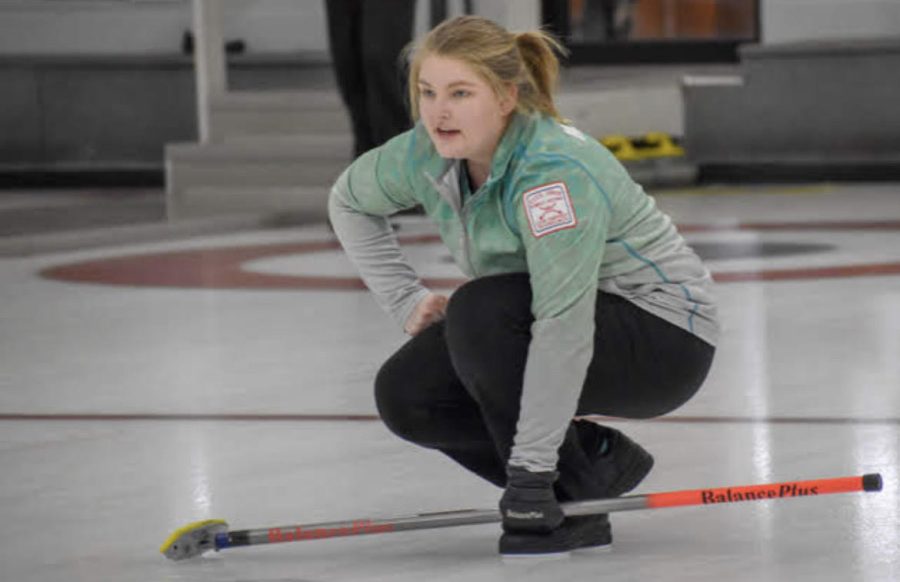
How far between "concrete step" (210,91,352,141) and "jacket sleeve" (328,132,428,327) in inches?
200

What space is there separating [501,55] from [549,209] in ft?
0.67

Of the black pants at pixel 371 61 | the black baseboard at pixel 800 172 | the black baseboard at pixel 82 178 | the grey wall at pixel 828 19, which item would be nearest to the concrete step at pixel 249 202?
the black pants at pixel 371 61

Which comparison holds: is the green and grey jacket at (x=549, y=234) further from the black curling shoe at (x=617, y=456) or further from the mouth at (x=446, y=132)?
the black curling shoe at (x=617, y=456)

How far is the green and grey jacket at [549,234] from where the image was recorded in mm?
2322

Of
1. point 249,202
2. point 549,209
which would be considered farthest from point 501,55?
point 249,202

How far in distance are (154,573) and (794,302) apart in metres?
2.65

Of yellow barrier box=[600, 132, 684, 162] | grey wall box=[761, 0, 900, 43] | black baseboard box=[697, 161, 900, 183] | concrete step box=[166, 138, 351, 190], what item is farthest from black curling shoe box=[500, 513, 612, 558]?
grey wall box=[761, 0, 900, 43]

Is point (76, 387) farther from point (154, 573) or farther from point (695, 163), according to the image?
point (695, 163)

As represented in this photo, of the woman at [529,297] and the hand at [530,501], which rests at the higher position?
the woman at [529,297]

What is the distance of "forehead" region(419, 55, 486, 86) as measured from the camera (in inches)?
93.7

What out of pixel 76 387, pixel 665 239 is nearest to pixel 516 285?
pixel 665 239

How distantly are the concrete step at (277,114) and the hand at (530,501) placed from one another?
17.7 ft

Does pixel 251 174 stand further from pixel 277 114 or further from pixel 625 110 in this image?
pixel 625 110

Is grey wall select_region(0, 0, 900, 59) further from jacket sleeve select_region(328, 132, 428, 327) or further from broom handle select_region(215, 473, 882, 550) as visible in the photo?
broom handle select_region(215, 473, 882, 550)
